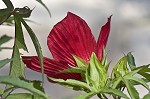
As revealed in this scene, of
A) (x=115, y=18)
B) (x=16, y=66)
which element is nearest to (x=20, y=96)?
(x=16, y=66)

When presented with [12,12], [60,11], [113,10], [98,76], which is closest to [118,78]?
[98,76]

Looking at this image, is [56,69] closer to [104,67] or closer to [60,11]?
[104,67]

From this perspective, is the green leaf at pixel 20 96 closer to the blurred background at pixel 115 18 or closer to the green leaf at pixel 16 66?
the green leaf at pixel 16 66

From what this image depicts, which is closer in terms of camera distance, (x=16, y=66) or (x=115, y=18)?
(x=16, y=66)

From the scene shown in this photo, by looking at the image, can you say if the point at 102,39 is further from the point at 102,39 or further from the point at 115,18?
the point at 115,18

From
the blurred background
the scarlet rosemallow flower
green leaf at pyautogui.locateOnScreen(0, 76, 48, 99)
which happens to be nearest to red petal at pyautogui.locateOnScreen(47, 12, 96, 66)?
the scarlet rosemallow flower

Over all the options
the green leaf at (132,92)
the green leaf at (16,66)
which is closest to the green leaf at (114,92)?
the green leaf at (132,92)
